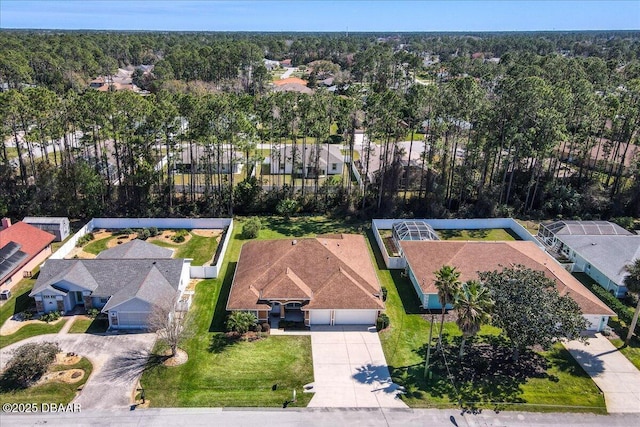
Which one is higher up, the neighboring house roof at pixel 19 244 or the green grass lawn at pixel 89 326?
the neighboring house roof at pixel 19 244

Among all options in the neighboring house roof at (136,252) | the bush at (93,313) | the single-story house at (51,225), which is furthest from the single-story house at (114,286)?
the single-story house at (51,225)

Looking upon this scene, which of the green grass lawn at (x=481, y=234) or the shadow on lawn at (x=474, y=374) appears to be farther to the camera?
the green grass lawn at (x=481, y=234)

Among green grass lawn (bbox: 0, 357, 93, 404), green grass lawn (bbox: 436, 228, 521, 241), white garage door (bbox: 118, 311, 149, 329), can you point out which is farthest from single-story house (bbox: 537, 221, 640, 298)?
green grass lawn (bbox: 0, 357, 93, 404)

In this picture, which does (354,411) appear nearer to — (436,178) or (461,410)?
(461,410)

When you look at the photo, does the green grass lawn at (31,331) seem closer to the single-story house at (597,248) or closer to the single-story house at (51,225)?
the single-story house at (51,225)

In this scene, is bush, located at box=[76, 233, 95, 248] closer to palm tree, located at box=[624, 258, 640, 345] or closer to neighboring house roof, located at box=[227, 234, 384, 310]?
neighboring house roof, located at box=[227, 234, 384, 310]

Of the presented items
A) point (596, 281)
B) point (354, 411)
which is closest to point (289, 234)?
point (354, 411)

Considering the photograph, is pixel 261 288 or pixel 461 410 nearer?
pixel 461 410
